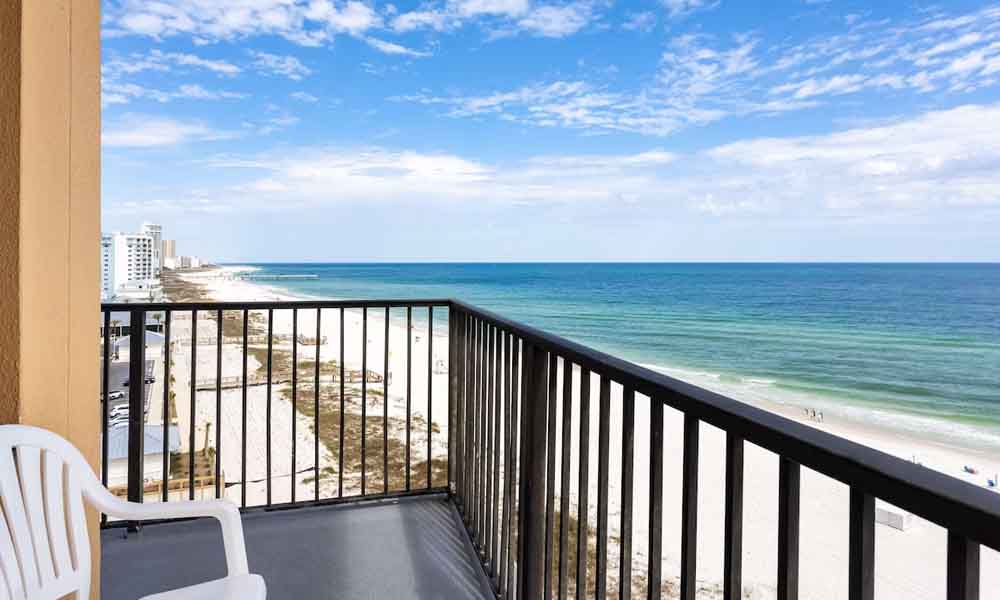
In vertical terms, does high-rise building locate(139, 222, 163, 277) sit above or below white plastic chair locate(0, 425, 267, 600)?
above

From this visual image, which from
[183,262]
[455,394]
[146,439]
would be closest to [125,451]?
[146,439]

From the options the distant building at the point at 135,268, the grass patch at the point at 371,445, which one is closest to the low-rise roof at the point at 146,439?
the grass patch at the point at 371,445

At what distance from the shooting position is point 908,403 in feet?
41.7

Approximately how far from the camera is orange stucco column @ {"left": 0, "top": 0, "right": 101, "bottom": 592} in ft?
3.89

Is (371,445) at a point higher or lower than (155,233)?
lower

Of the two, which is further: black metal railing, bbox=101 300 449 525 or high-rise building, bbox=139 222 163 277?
high-rise building, bbox=139 222 163 277

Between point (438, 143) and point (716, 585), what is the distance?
24327 mm

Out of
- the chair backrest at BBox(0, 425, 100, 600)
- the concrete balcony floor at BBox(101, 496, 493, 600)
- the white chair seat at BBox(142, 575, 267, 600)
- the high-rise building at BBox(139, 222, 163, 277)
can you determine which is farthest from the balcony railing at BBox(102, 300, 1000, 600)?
the high-rise building at BBox(139, 222, 163, 277)

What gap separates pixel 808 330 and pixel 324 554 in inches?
901

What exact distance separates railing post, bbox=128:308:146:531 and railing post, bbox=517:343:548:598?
1.67 meters

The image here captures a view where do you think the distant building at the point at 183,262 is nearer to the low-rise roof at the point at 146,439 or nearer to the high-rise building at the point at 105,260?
the high-rise building at the point at 105,260

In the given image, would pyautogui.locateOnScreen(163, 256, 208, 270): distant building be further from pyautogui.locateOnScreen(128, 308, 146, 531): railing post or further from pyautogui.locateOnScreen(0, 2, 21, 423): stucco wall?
pyautogui.locateOnScreen(0, 2, 21, 423): stucco wall

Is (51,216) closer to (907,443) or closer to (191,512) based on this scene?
(191,512)

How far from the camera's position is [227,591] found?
123 cm
